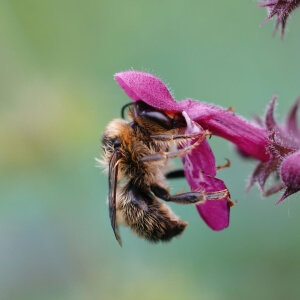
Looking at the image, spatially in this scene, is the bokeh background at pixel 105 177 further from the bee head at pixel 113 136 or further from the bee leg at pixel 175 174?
the bee head at pixel 113 136

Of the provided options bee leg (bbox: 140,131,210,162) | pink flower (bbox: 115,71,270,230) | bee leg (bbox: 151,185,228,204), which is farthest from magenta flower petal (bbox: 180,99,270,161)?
bee leg (bbox: 151,185,228,204)

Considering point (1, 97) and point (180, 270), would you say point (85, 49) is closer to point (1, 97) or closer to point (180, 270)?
point (1, 97)

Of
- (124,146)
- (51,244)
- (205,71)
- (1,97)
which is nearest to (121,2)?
(205,71)

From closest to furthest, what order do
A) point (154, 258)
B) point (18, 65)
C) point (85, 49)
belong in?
1. point (154, 258)
2. point (18, 65)
3. point (85, 49)

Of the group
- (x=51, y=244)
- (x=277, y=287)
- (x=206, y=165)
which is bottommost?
(x=277, y=287)

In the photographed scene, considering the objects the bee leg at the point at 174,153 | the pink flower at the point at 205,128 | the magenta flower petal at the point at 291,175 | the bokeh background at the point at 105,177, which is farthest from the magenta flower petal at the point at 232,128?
the bokeh background at the point at 105,177

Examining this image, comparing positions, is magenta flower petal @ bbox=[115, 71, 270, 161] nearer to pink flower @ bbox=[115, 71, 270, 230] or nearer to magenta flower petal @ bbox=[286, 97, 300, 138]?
pink flower @ bbox=[115, 71, 270, 230]

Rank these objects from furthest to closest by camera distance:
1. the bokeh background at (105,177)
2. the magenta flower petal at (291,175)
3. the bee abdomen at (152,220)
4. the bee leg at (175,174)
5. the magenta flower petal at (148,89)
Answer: the bokeh background at (105,177)
the bee leg at (175,174)
the bee abdomen at (152,220)
the magenta flower petal at (148,89)
the magenta flower petal at (291,175)
